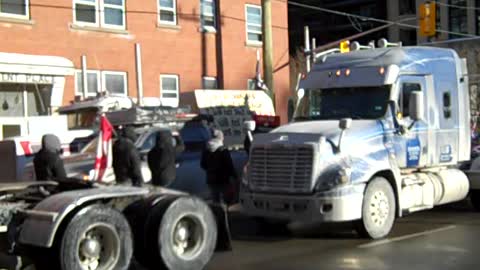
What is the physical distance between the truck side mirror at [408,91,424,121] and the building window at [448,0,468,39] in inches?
2324

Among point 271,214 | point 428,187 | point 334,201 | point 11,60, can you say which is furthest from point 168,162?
point 11,60

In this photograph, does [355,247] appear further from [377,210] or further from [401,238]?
[401,238]

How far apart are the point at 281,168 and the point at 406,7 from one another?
68.1m

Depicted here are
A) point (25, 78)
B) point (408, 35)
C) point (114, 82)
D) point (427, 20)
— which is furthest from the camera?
point (408, 35)

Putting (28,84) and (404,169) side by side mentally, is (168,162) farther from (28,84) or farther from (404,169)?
(28,84)

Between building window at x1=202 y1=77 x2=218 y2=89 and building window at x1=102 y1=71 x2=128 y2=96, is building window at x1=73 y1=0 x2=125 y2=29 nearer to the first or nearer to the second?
building window at x1=102 y1=71 x2=128 y2=96

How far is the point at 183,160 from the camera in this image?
14.5 m

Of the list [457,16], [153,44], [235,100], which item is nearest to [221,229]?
[235,100]

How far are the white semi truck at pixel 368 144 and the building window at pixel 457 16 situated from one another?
57.2 metres

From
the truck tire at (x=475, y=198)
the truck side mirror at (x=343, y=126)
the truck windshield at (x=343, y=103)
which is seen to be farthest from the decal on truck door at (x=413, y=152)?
the truck tire at (x=475, y=198)

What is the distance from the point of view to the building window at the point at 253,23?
30766 mm

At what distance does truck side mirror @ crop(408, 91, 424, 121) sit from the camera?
12.0 meters

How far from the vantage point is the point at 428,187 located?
1278 centimetres

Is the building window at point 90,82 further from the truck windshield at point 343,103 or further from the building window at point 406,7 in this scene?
the building window at point 406,7
